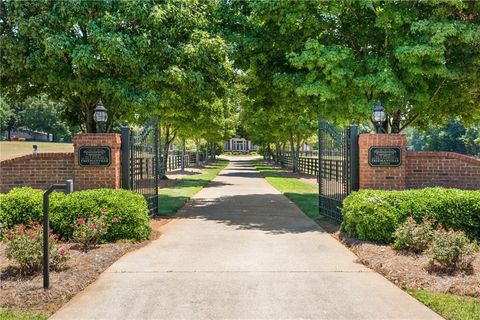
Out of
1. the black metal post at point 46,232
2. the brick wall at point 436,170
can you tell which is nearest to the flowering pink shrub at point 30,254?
the black metal post at point 46,232

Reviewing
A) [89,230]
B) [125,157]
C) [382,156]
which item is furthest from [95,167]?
[382,156]

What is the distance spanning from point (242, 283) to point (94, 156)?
214 inches

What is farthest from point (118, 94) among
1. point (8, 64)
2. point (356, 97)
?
point (356, 97)

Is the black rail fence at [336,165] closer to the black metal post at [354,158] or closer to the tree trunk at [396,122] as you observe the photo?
the black metal post at [354,158]

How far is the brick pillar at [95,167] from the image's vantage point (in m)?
10.2

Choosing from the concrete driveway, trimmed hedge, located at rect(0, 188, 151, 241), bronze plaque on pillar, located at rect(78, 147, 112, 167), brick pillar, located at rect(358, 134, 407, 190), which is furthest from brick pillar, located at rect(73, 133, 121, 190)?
brick pillar, located at rect(358, 134, 407, 190)

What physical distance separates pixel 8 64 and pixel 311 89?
8.27 metres

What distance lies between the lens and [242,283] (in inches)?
245

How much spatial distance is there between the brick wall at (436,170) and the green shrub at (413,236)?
3191 mm

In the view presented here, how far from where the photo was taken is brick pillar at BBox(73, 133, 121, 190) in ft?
33.5

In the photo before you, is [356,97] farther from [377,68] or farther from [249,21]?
[249,21]

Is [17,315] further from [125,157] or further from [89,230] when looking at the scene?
[125,157]

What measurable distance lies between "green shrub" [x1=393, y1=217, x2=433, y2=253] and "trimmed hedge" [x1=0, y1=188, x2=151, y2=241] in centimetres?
481

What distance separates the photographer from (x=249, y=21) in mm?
14961
